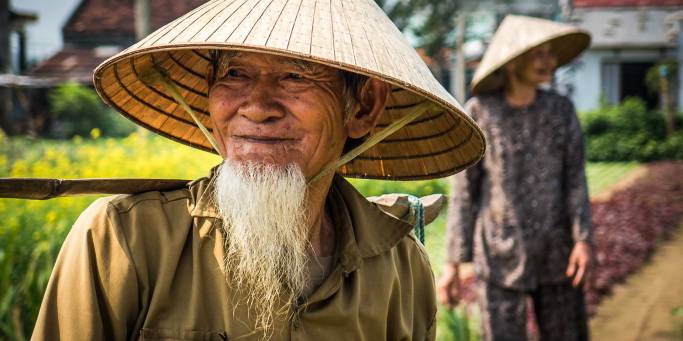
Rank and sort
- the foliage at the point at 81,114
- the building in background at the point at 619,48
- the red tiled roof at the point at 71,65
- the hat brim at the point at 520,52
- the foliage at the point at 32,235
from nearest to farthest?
the foliage at the point at 32,235, the hat brim at the point at 520,52, the foliage at the point at 81,114, the building in background at the point at 619,48, the red tiled roof at the point at 71,65

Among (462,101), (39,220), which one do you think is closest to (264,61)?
(39,220)

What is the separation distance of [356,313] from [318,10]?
0.80 metres

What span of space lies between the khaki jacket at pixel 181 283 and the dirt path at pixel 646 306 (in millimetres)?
4390

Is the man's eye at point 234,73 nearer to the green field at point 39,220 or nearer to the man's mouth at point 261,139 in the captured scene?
the man's mouth at point 261,139

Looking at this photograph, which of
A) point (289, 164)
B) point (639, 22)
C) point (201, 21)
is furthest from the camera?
point (639, 22)

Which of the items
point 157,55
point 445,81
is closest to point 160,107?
point 157,55

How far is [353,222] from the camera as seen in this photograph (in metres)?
2.05

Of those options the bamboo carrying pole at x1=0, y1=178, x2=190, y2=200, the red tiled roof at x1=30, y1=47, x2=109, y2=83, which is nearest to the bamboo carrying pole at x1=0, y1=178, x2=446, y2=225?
the bamboo carrying pole at x1=0, y1=178, x2=190, y2=200

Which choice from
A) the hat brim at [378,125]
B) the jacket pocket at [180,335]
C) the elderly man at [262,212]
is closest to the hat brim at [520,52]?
the hat brim at [378,125]

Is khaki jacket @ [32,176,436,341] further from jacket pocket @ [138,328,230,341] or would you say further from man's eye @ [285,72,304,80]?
man's eye @ [285,72,304,80]

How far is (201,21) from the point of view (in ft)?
5.39

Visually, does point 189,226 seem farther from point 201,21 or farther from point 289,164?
point 201,21

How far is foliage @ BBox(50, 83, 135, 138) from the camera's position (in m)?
22.4

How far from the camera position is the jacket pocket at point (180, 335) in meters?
1.59
